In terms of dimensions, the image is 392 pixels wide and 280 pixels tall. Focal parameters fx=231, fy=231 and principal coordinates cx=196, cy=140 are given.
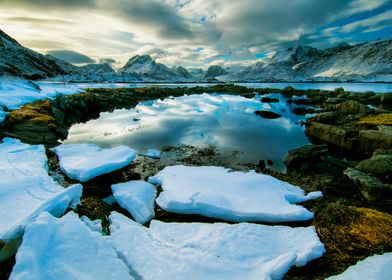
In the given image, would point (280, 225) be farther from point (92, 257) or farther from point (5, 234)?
point (5, 234)

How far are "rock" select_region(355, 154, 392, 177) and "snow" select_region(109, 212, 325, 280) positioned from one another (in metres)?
4.79

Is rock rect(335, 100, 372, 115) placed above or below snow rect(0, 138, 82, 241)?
above

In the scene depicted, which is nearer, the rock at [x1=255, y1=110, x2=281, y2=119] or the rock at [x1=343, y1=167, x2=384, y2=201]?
the rock at [x1=343, y1=167, x2=384, y2=201]

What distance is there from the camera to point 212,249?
16.3 ft

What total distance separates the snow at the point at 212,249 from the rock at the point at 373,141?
941 cm

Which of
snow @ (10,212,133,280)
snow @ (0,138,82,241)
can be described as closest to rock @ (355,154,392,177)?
snow @ (10,212,133,280)

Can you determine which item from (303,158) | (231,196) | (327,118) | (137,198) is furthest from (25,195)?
(327,118)

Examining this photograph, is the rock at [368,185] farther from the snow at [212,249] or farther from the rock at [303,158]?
the snow at [212,249]

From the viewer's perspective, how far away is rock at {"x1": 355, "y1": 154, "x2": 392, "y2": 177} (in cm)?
845

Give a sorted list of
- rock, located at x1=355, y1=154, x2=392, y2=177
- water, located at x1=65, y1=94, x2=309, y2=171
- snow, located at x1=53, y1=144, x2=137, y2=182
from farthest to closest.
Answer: water, located at x1=65, y1=94, x2=309, y2=171, snow, located at x1=53, y1=144, x2=137, y2=182, rock, located at x1=355, y1=154, x2=392, y2=177

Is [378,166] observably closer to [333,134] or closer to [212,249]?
[333,134]

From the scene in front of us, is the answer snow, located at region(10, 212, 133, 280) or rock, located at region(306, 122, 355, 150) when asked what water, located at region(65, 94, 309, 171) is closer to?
rock, located at region(306, 122, 355, 150)

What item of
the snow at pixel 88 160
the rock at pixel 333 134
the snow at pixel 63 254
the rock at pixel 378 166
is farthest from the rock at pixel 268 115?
the snow at pixel 63 254

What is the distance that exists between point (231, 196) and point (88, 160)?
6721mm
